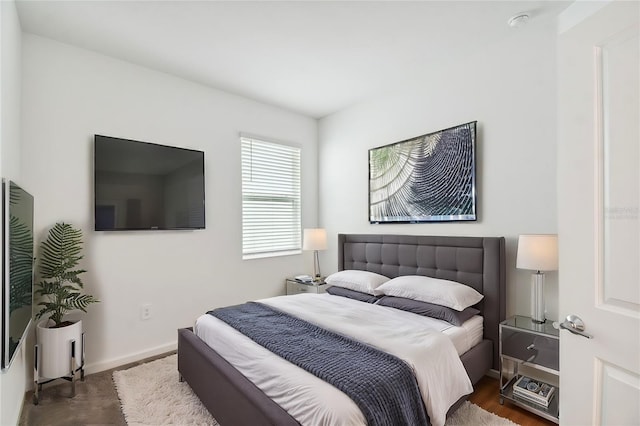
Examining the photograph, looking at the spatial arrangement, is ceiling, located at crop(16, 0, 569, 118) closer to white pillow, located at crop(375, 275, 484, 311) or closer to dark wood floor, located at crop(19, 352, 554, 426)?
white pillow, located at crop(375, 275, 484, 311)

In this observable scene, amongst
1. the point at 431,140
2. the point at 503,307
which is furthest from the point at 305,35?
the point at 503,307

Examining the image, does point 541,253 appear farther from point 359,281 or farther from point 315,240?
point 315,240

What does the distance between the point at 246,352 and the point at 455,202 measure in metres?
2.19

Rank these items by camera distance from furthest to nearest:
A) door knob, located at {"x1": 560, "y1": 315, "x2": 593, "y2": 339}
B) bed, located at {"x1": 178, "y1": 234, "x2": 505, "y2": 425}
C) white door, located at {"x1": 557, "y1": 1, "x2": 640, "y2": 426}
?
1. bed, located at {"x1": 178, "y1": 234, "x2": 505, "y2": 425}
2. door knob, located at {"x1": 560, "y1": 315, "x2": 593, "y2": 339}
3. white door, located at {"x1": 557, "y1": 1, "x2": 640, "y2": 426}

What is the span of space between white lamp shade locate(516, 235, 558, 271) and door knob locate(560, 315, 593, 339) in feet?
3.70

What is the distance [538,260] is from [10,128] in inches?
140

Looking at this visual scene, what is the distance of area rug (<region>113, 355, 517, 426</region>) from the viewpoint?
2.02m

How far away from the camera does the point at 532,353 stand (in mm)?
2164

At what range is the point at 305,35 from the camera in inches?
98.5

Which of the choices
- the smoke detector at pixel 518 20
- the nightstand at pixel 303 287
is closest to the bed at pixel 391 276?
the nightstand at pixel 303 287

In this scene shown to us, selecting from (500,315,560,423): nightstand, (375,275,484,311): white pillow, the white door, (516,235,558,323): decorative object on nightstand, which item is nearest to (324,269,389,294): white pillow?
(375,275,484,311): white pillow

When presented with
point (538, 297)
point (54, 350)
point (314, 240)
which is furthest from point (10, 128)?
point (538, 297)

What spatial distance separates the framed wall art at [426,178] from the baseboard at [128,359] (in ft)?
8.37

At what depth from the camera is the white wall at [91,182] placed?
2557mm
